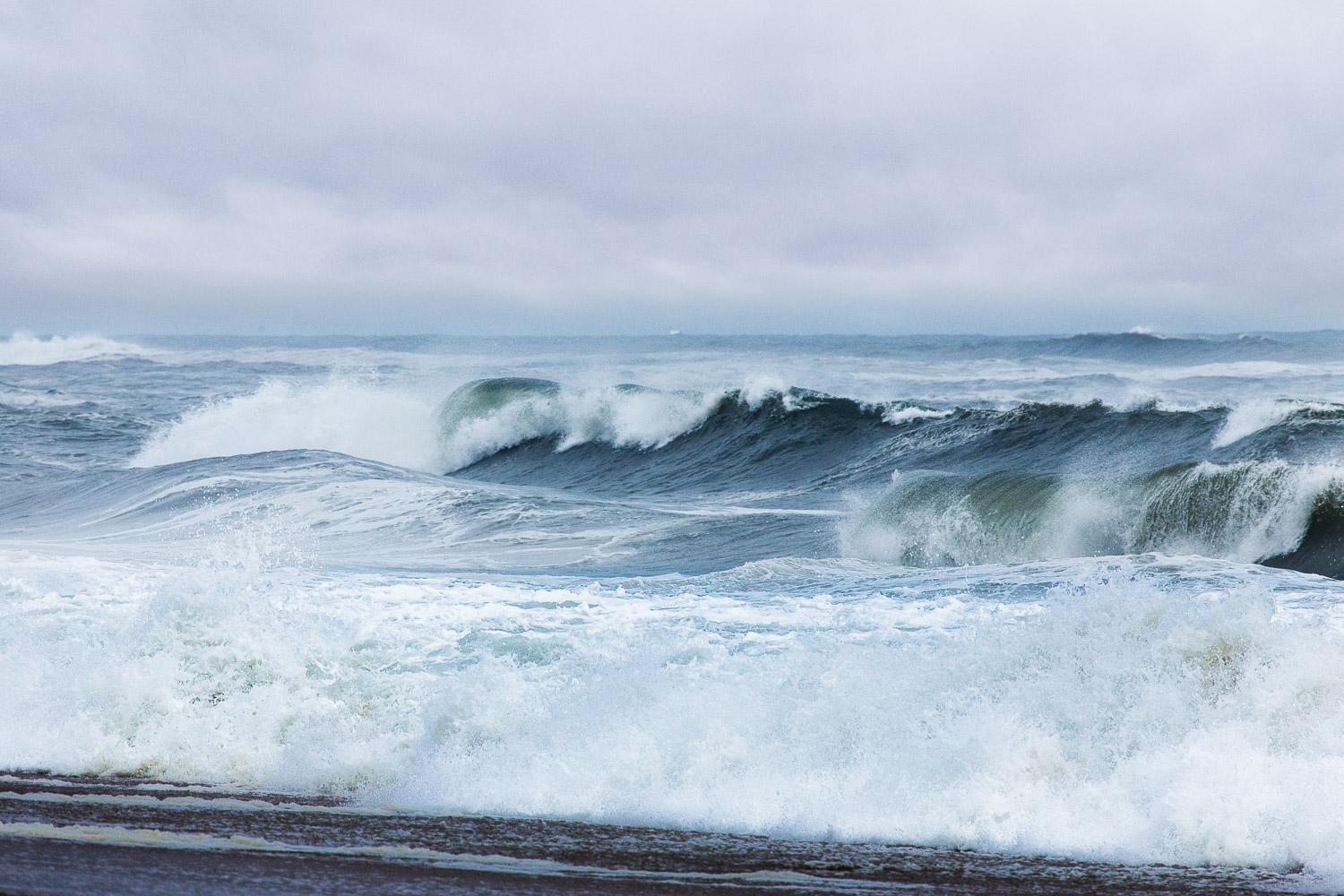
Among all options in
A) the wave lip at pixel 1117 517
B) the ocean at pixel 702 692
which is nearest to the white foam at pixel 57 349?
the ocean at pixel 702 692

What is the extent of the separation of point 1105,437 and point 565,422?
1067 centimetres

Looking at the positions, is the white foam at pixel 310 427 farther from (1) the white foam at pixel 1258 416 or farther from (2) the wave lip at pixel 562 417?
(1) the white foam at pixel 1258 416

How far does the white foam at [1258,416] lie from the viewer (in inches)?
572

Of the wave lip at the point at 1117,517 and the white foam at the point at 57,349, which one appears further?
the white foam at the point at 57,349

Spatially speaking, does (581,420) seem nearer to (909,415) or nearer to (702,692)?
(909,415)

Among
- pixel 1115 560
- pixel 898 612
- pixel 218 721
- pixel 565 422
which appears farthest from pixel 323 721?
pixel 565 422

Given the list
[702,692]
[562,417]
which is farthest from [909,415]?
[702,692]

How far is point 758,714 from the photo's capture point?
15.2 ft

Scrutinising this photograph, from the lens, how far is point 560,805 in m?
4.12

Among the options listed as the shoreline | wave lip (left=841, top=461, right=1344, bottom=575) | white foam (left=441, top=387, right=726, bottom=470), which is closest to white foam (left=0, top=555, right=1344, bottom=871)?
the shoreline

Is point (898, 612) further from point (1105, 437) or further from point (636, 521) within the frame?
point (1105, 437)

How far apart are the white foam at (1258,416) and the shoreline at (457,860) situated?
1275cm

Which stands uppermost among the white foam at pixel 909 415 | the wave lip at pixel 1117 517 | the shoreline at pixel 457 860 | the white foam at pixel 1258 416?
the white foam at pixel 1258 416

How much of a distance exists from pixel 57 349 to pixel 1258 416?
57465mm
